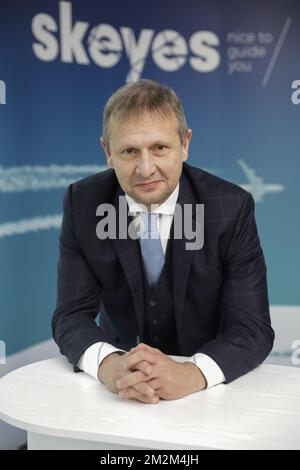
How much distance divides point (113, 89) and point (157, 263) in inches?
53.5

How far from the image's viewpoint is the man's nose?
1.87 m

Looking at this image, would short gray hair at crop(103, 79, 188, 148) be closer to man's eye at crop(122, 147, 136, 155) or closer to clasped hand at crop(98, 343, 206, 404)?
man's eye at crop(122, 147, 136, 155)

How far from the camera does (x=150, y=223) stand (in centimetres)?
208

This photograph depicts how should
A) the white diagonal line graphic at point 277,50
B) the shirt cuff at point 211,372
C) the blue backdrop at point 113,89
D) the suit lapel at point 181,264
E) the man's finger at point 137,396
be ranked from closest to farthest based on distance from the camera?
the man's finger at point 137,396
the shirt cuff at point 211,372
the suit lapel at point 181,264
the blue backdrop at point 113,89
the white diagonal line graphic at point 277,50

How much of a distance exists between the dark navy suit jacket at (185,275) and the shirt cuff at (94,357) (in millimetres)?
29

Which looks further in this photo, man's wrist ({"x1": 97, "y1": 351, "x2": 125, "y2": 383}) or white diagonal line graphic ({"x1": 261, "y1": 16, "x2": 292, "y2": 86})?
white diagonal line graphic ({"x1": 261, "y1": 16, "x2": 292, "y2": 86})

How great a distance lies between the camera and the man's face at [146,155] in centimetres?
186

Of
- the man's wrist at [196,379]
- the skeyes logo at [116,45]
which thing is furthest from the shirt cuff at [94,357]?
the skeyes logo at [116,45]

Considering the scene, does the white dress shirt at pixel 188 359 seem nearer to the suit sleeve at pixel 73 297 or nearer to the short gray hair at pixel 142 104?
the suit sleeve at pixel 73 297

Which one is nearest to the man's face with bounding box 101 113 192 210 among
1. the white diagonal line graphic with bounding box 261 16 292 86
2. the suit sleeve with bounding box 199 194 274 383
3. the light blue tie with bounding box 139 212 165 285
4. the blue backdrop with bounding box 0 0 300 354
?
the light blue tie with bounding box 139 212 165 285

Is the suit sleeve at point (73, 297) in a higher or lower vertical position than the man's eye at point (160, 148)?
lower

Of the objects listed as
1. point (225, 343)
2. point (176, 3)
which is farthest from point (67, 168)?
point (225, 343)

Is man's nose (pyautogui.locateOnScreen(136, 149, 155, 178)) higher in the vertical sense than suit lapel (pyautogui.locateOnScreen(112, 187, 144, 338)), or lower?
higher

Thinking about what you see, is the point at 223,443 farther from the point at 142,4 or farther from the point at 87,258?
the point at 142,4
